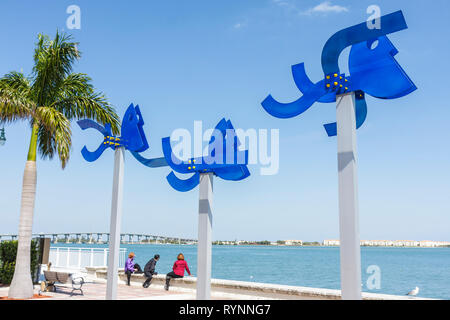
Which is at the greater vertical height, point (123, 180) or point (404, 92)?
point (404, 92)

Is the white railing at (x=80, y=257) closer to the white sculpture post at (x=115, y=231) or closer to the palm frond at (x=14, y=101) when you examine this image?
the palm frond at (x=14, y=101)

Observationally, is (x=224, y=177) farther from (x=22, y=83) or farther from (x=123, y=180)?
(x=22, y=83)

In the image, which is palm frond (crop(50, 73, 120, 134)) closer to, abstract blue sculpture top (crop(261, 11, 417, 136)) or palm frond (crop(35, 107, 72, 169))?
palm frond (crop(35, 107, 72, 169))

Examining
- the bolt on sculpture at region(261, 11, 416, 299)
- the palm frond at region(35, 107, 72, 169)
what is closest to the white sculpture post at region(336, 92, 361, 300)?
the bolt on sculpture at region(261, 11, 416, 299)

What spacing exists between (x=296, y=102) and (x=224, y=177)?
2.61 meters

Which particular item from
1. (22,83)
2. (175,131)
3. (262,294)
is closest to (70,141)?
(22,83)

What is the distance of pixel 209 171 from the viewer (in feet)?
26.1

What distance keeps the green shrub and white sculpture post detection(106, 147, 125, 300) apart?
6.22 m

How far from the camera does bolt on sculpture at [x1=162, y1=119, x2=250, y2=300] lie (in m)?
7.60

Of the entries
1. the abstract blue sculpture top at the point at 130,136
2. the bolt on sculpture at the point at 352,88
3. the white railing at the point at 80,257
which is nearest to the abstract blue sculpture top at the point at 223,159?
the abstract blue sculpture top at the point at 130,136

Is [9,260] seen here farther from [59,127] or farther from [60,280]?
[59,127]

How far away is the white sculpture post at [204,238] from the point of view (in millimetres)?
7535

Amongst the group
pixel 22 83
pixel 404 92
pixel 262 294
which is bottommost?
pixel 262 294
